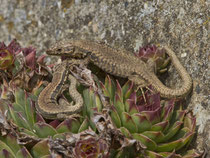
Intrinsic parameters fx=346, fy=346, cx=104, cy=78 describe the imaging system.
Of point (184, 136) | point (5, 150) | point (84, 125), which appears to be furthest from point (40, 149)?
point (184, 136)

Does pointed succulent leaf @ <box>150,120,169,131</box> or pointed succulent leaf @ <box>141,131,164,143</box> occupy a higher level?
pointed succulent leaf @ <box>150,120,169,131</box>

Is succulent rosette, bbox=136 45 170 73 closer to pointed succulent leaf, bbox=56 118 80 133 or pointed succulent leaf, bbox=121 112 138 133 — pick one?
pointed succulent leaf, bbox=121 112 138 133

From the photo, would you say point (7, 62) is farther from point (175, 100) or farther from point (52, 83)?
point (175, 100)

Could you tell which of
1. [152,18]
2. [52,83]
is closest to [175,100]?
[152,18]

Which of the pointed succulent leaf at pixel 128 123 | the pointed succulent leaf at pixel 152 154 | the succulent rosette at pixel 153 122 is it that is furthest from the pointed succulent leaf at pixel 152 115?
the pointed succulent leaf at pixel 152 154

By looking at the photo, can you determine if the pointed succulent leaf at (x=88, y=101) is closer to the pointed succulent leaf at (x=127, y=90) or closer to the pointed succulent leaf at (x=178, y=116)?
the pointed succulent leaf at (x=127, y=90)

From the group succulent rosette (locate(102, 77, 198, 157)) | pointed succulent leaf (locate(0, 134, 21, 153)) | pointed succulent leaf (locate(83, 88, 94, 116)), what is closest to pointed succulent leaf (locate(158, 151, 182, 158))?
succulent rosette (locate(102, 77, 198, 157))

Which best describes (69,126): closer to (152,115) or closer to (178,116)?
(152,115)
